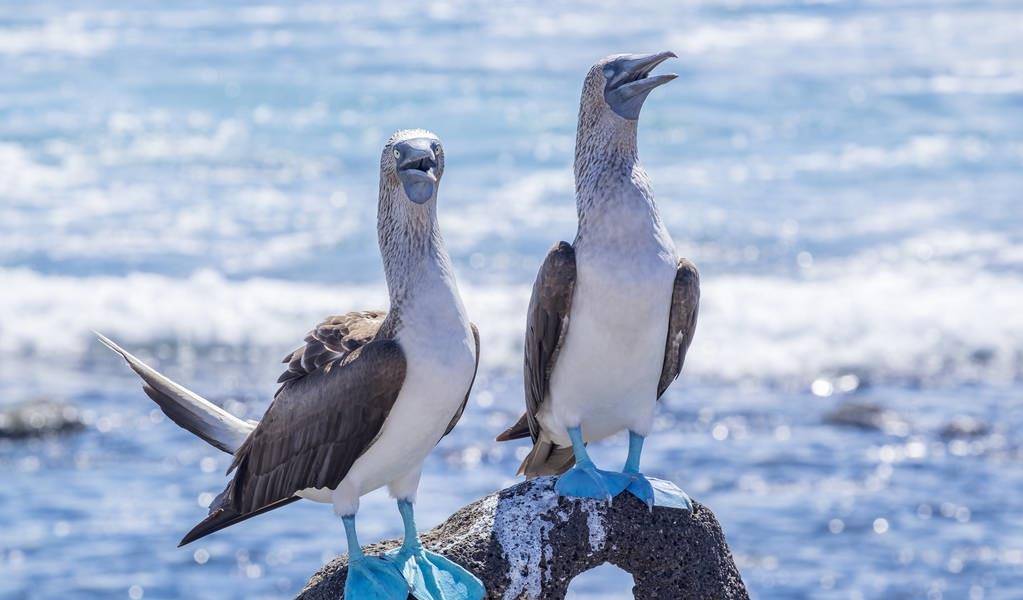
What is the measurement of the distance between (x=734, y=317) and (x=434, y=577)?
14.2 meters

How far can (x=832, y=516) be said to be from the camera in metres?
13.9

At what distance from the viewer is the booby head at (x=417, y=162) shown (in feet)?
20.2

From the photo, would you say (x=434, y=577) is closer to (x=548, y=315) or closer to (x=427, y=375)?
(x=427, y=375)

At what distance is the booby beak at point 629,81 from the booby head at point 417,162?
3.39ft

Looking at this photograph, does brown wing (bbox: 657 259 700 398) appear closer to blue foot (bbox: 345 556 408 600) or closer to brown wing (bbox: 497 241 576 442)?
brown wing (bbox: 497 241 576 442)

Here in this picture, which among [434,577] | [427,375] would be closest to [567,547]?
[434,577]

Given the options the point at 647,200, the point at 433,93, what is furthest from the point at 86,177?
the point at 647,200

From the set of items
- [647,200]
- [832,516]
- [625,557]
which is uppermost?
[647,200]

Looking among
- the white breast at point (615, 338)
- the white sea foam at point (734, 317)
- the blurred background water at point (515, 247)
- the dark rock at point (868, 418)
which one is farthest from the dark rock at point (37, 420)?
the white breast at point (615, 338)

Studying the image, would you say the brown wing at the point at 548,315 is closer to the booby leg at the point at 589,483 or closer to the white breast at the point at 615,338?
the white breast at the point at 615,338

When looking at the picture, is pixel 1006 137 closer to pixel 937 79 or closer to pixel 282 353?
pixel 937 79

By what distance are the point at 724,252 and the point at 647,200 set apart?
16.5 metres

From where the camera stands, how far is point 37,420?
625 inches

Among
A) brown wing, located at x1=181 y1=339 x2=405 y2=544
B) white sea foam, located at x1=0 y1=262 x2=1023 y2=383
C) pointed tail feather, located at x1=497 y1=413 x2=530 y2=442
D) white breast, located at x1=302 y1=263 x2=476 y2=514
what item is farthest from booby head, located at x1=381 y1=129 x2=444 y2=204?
white sea foam, located at x1=0 y1=262 x2=1023 y2=383
